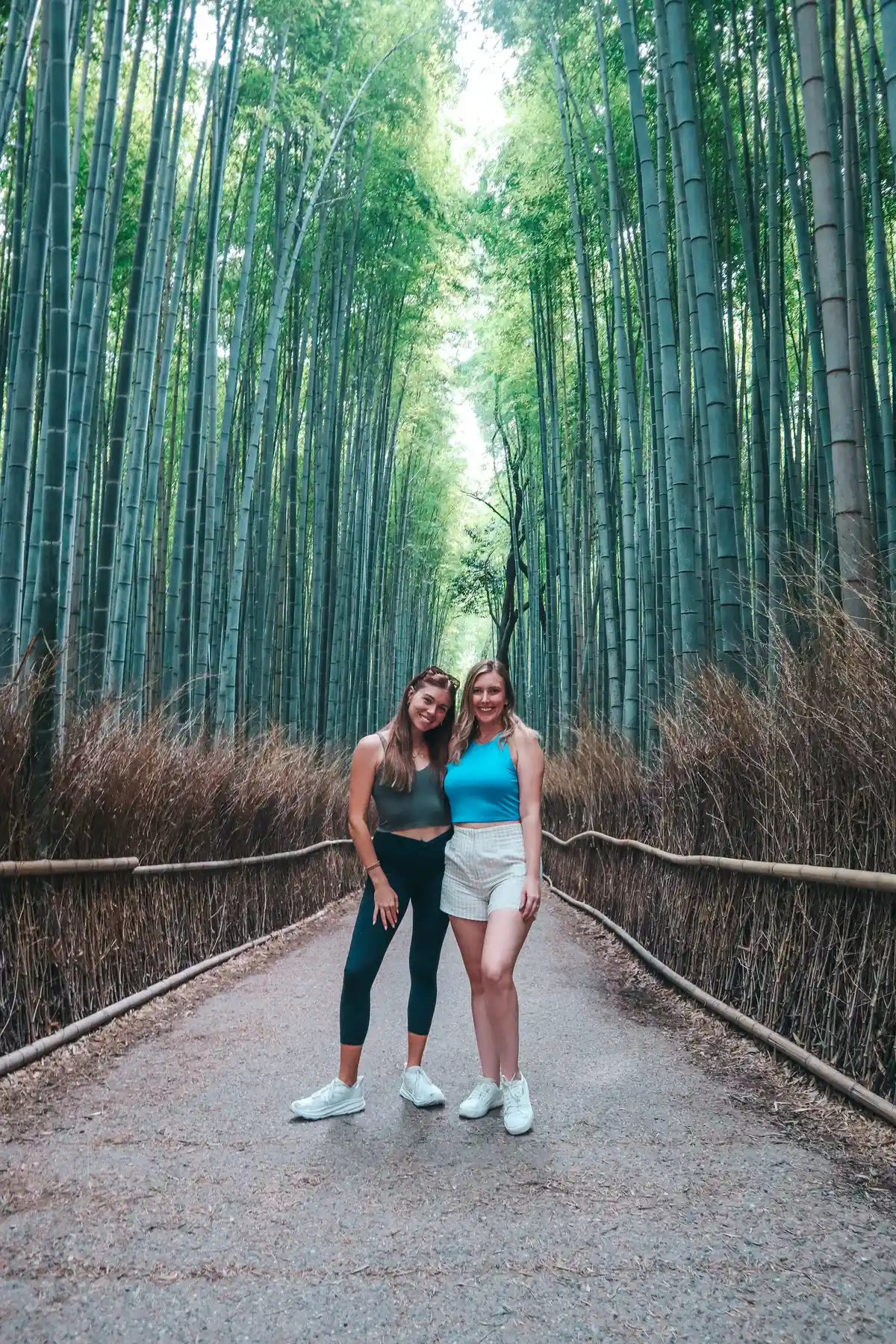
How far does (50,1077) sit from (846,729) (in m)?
2.08

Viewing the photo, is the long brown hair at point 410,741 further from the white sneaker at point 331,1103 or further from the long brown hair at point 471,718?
the white sneaker at point 331,1103

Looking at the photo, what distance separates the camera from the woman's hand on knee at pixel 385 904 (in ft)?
7.40

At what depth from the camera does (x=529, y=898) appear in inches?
85.5

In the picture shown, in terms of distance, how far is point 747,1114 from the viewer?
7.23ft

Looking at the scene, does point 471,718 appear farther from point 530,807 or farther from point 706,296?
point 706,296

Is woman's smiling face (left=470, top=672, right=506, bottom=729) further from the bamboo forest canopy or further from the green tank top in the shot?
the bamboo forest canopy

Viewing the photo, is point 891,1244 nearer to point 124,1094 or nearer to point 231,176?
point 124,1094

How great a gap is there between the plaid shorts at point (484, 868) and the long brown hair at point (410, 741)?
0.18 m

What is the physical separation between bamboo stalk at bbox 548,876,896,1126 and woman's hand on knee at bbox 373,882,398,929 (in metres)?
0.95

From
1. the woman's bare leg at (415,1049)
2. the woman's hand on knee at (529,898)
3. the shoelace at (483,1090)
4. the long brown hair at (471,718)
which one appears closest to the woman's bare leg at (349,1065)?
the woman's bare leg at (415,1049)

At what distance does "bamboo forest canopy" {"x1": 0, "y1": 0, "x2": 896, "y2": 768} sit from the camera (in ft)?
12.1

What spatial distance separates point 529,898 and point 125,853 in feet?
5.41

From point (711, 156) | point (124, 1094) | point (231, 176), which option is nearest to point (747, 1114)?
point (124, 1094)

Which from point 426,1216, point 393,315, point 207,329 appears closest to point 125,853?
point 426,1216
